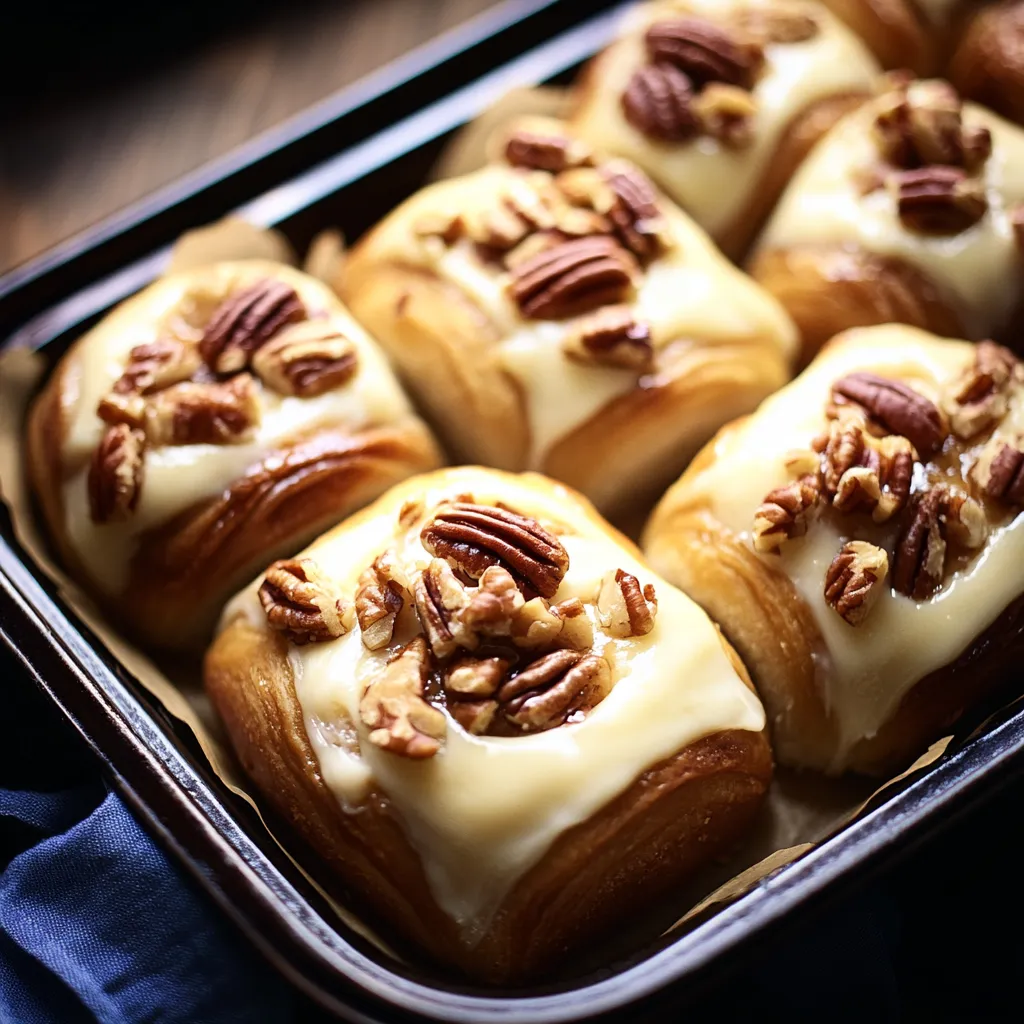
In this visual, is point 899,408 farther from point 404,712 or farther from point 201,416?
point 201,416

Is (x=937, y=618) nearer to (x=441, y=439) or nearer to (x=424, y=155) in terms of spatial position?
(x=441, y=439)

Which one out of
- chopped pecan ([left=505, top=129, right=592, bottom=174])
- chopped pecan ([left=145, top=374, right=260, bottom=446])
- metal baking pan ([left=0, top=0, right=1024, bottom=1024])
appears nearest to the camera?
metal baking pan ([left=0, top=0, right=1024, bottom=1024])

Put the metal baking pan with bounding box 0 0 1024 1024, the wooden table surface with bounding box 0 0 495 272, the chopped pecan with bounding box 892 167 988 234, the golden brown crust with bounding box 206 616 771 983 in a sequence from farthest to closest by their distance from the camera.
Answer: the wooden table surface with bounding box 0 0 495 272 → the chopped pecan with bounding box 892 167 988 234 → the golden brown crust with bounding box 206 616 771 983 → the metal baking pan with bounding box 0 0 1024 1024

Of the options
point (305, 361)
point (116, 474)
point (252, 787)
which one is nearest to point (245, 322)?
point (305, 361)

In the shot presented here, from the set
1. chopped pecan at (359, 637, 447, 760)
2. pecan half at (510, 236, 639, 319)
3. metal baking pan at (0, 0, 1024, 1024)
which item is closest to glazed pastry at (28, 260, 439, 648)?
metal baking pan at (0, 0, 1024, 1024)

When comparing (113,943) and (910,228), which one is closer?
(113,943)

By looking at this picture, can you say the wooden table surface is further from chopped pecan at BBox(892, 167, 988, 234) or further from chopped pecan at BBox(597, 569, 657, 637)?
chopped pecan at BBox(597, 569, 657, 637)

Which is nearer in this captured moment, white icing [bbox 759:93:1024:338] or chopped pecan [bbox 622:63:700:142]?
white icing [bbox 759:93:1024:338]
